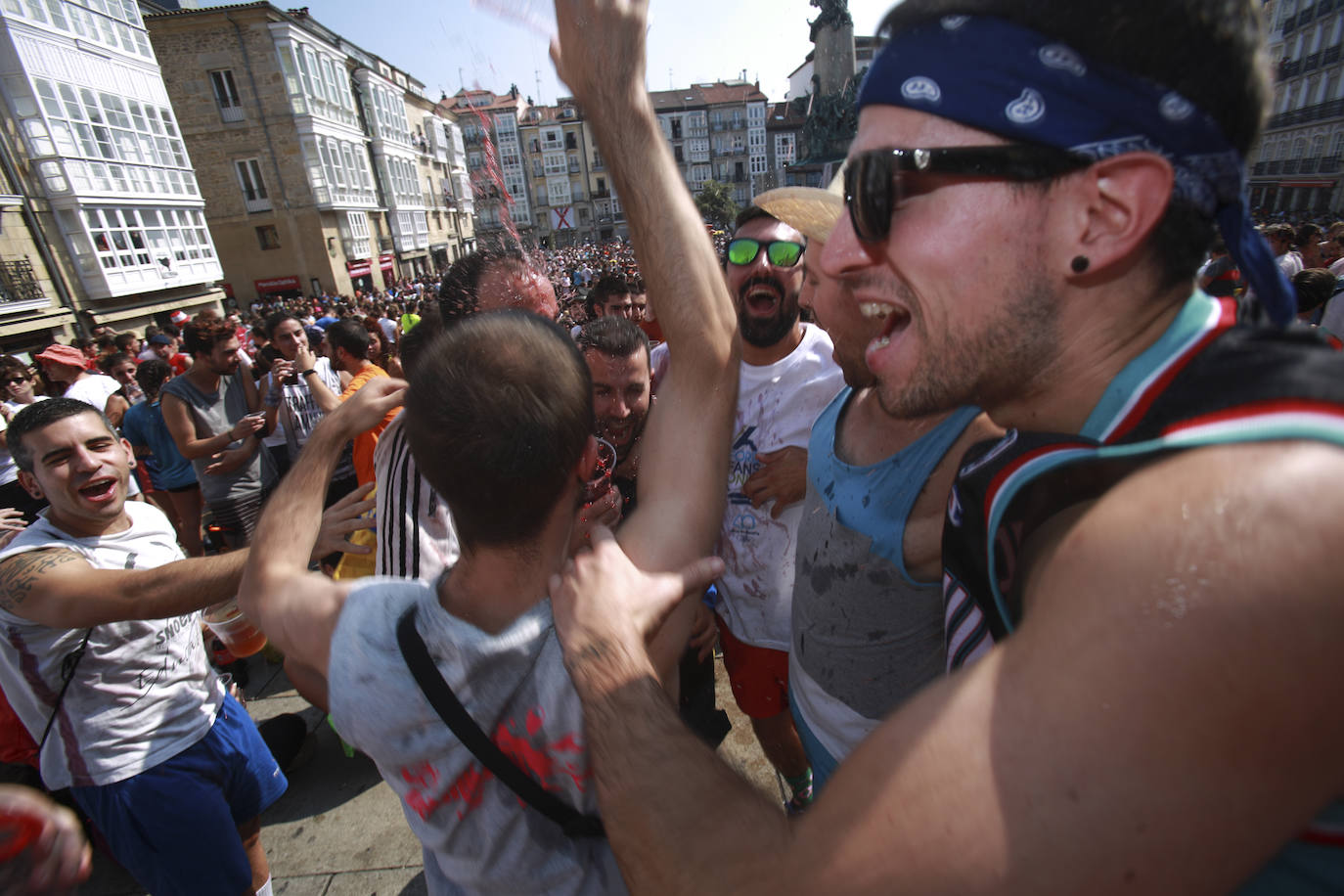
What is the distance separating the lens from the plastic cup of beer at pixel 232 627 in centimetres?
251

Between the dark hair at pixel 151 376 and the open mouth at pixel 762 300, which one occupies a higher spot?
the open mouth at pixel 762 300

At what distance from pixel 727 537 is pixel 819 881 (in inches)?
81.8

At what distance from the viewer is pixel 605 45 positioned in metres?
1.29

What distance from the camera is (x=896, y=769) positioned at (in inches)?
29.8

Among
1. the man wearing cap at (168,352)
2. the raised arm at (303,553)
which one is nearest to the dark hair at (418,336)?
the raised arm at (303,553)

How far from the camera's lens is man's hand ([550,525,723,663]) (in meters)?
1.08

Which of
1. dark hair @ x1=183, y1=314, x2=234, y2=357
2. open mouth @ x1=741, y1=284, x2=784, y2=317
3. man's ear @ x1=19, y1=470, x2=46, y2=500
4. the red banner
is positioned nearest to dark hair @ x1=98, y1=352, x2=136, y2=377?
dark hair @ x1=183, y1=314, x2=234, y2=357

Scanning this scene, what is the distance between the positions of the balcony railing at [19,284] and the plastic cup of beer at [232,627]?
2367 cm

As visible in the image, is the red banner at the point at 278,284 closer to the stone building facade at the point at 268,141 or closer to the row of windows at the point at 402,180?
the stone building facade at the point at 268,141

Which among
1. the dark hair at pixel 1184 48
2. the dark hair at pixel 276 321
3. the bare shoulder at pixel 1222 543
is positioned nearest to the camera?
the bare shoulder at pixel 1222 543

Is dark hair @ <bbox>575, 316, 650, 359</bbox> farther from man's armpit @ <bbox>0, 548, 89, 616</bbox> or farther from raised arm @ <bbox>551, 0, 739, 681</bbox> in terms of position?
man's armpit @ <bbox>0, 548, 89, 616</bbox>

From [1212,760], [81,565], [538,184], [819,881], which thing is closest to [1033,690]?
[1212,760]

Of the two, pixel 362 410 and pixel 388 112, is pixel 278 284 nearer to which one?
pixel 388 112

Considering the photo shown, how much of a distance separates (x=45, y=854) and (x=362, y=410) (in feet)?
4.06
